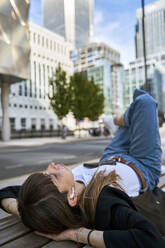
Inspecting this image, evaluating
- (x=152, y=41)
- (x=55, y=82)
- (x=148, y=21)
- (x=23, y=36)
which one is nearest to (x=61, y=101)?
(x=55, y=82)

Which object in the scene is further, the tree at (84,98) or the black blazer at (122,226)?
the tree at (84,98)

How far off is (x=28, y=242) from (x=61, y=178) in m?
0.42

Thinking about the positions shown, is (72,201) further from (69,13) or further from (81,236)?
(69,13)

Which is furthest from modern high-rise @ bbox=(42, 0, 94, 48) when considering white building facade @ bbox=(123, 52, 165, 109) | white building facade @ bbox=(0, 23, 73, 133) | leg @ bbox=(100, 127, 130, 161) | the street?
white building facade @ bbox=(123, 52, 165, 109)

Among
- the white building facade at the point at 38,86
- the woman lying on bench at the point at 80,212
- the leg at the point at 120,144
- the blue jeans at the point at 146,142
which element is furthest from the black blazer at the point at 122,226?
the white building facade at the point at 38,86

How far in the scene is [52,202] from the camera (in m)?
1.07

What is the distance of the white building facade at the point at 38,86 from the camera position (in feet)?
156

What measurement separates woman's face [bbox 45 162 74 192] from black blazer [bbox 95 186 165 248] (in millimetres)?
210

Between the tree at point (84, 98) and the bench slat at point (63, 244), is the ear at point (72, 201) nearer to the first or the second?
the bench slat at point (63, 244)

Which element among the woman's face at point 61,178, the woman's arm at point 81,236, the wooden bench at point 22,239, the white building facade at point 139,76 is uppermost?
the white building facade at point 139,76

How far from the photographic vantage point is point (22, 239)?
1193mm

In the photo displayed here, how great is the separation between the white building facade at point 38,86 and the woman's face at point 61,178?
47.6m

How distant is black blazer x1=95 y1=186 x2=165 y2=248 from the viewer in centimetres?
92

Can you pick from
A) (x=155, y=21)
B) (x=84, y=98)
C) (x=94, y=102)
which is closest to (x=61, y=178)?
(x=155, y=21)
